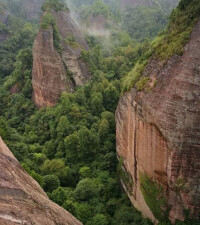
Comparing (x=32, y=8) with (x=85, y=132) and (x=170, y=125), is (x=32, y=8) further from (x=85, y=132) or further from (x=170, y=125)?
(x=170, y=125)

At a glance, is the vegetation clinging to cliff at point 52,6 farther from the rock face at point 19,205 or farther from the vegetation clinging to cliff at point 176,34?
the rock face at point 19,205

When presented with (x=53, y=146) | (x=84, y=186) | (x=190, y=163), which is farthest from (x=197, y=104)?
(x=53, y=146)

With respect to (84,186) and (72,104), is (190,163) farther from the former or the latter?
(72,104)

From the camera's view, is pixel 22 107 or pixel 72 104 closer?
pixel 72 104

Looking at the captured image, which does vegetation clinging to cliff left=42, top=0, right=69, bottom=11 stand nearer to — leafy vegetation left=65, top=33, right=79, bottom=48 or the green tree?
leafy vegetation left=65, top=33, right=79, bottom=48

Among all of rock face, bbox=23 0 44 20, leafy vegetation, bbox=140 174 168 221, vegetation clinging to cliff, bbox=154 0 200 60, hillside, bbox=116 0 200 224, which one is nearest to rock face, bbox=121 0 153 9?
rock face, bbox=23 0 44 20

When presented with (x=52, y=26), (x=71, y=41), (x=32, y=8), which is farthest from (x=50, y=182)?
(x=32, y=8)
